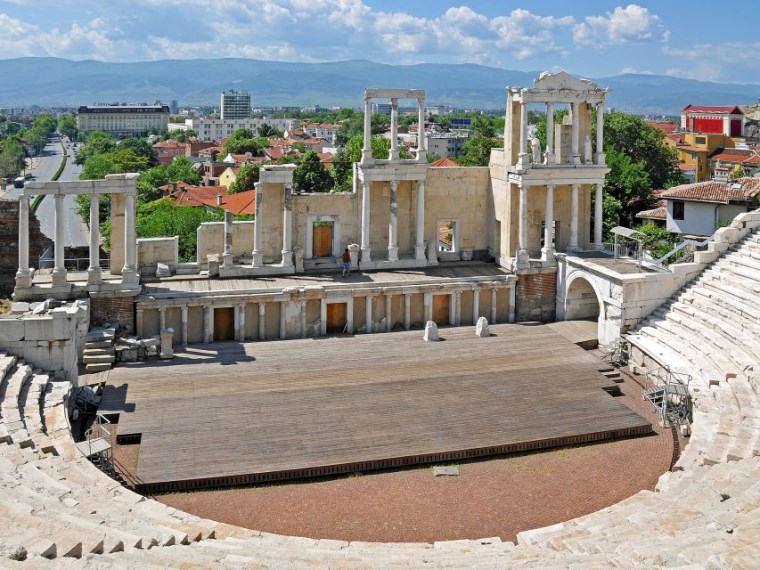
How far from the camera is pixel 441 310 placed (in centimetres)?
2936

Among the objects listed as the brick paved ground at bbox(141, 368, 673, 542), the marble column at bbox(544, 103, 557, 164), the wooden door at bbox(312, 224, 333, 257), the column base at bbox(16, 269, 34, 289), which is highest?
the marble column at bbox(544, 103, 557, 164)

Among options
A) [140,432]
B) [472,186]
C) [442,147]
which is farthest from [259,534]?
[442,147]

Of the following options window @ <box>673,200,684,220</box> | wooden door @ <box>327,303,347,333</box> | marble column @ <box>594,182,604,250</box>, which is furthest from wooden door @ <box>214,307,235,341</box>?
window @ <box>673,200,684,220</box>

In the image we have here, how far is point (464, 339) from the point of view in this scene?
88.4 feet

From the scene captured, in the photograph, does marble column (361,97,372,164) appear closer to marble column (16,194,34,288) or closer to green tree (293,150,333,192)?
marble column (16,194,34,288)

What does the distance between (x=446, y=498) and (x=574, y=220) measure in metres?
17.5

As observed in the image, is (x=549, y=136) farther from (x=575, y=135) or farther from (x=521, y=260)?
(x=521, y=260)

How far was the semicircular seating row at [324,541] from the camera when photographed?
1153cm

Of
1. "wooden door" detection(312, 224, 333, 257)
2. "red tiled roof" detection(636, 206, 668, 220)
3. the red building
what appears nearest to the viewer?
"wooden door" detection(312, 224, 333, 257)

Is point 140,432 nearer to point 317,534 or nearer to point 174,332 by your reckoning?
point 317,534

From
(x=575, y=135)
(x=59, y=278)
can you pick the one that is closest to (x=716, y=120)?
(x=575, y=135)

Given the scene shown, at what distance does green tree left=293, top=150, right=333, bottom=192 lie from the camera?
71375mm

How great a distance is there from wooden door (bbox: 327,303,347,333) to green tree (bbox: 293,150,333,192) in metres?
43.6

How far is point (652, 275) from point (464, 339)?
6340 millimetres
